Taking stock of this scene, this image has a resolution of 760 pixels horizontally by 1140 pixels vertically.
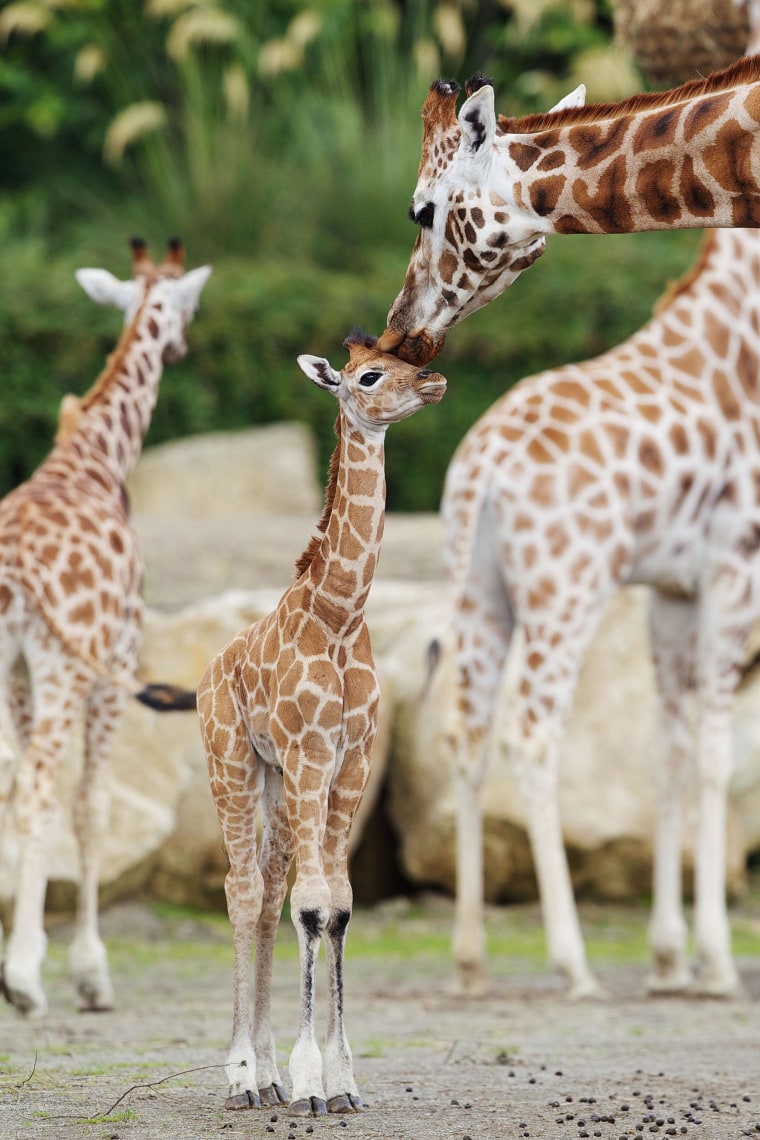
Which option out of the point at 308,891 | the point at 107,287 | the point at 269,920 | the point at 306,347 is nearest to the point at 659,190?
the point at 308,891

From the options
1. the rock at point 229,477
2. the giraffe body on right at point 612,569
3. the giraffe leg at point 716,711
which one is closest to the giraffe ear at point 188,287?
the giraffe body on right at point 612,569

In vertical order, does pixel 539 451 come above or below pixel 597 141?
below

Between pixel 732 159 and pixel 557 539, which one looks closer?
pixel 732 159

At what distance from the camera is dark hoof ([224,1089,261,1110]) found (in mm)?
4195

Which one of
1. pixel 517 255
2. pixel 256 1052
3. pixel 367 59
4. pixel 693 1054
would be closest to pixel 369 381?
pixel 517 255

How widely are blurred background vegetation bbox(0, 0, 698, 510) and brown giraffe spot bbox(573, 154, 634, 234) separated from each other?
9169 mm

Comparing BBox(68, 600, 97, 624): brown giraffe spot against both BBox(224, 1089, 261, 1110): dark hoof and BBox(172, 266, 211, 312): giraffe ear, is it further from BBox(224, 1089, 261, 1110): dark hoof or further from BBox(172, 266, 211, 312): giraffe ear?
BBox(224, 1089, 261, 1110): dark hoof

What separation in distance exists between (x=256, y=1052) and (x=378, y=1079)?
0.59m

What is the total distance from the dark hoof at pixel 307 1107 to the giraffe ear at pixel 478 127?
2367mm

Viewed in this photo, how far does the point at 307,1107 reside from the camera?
13.1 feet

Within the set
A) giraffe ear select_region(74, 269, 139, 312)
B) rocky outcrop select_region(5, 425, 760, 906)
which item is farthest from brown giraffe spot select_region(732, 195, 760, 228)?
rocky outcrop select_region(5, 425, 760, 906)

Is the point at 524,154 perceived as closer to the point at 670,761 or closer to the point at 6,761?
the point at 6,761

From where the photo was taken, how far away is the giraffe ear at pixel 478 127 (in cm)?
433

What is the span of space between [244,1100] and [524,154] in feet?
8.23
